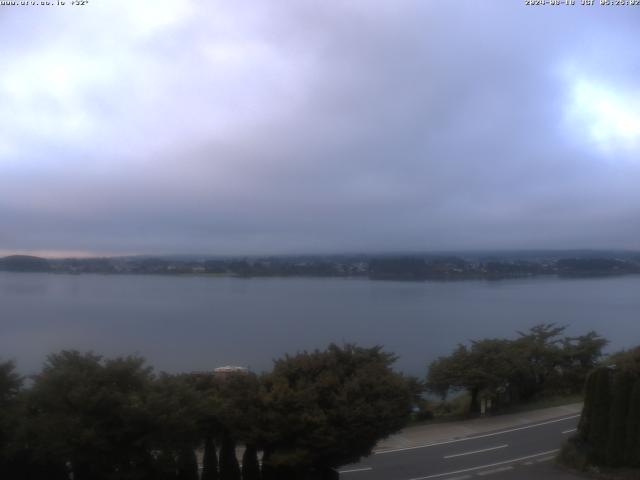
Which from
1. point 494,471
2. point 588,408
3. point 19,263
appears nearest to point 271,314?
point 19,263

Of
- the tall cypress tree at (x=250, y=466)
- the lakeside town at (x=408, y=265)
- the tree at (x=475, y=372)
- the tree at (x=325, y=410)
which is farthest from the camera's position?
the lakeside town at (x=408, y=265)

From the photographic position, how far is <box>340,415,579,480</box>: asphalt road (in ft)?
51.0

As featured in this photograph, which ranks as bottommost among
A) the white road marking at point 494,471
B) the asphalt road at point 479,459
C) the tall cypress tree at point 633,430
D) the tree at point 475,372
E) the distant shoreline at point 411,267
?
the asphalt road at point 479,459

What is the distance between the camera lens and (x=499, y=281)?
8356 cm

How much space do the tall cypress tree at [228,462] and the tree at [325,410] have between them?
0.66 m

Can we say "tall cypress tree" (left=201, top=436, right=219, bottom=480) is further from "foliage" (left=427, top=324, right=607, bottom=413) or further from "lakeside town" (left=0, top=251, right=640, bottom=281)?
"lakeside town" (left=0, top=251, right=640, bottom=281)

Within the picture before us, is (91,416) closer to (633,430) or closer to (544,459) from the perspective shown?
(633,430)

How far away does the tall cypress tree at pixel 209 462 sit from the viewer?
12875mm

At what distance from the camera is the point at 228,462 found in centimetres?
1294

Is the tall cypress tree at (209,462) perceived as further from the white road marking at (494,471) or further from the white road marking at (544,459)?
the white road marking at (544,459)

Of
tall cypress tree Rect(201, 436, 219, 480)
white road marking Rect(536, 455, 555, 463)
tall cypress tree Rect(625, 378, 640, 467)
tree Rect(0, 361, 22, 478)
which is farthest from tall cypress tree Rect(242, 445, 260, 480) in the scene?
tall cypress tree Rect(625, 378, 640, 467)

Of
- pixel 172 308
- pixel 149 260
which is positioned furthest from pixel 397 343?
pixel 149 260

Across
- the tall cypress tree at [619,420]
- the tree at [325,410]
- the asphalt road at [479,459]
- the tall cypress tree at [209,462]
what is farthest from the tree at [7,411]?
the tall cypress tree at [619,420]

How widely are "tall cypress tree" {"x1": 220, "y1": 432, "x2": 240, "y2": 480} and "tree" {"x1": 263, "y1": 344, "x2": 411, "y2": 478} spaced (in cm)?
66
